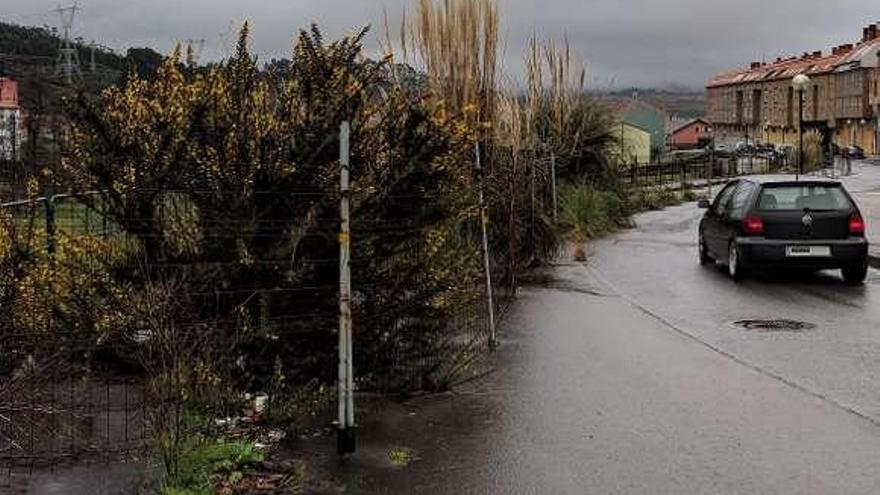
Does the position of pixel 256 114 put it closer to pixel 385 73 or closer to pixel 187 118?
pixel 187 118

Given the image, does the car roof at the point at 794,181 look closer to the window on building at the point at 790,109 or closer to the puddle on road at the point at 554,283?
the puddle on road at the point at 554,283

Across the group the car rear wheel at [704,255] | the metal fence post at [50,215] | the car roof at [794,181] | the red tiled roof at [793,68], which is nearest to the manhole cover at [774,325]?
the car roof at [794,181]

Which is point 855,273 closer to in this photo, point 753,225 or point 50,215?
point 753,225

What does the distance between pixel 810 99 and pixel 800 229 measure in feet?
351

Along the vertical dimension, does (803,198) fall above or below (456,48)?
below

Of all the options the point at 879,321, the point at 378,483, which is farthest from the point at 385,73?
the point at 879,321

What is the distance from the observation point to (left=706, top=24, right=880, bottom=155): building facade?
97562 mm

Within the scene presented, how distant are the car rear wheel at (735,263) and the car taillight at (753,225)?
0.30 m

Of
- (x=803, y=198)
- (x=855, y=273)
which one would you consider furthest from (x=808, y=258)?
(x=803, y=198)

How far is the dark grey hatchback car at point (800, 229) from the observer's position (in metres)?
13.8

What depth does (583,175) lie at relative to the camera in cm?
2250

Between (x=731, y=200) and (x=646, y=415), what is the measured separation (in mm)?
9237

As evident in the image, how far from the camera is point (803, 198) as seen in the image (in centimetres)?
1399

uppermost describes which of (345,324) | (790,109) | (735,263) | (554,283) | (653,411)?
(790,109)
